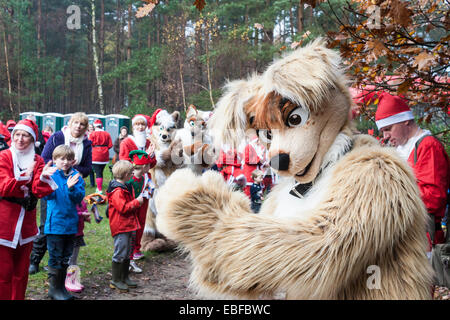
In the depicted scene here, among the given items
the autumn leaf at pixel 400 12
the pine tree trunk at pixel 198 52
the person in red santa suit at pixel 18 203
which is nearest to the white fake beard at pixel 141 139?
the person in red santa suit at pixel 18 203

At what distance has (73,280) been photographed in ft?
16.2

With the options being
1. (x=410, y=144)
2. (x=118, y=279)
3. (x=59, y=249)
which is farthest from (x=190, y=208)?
(x=118, y=279)

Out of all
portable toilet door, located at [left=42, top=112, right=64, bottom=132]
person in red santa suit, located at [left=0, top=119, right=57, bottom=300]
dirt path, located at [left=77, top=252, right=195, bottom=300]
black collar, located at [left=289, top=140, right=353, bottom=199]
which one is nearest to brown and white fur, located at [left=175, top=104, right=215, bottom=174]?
dirt path, located at [left=77, top=252, right=195, bottom=300]

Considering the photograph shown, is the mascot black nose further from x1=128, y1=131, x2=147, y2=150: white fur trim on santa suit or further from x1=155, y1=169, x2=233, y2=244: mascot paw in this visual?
x1=128, y1=131, x2=147, y2=150: white fur trim on santa suit

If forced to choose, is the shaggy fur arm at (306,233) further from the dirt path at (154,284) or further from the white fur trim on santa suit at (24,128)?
the dirt path at (154,284)

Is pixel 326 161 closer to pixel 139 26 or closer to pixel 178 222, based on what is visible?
pixel 178 222

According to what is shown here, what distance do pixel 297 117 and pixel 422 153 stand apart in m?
1.69

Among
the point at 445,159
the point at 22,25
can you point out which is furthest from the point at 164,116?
the point at 22,25

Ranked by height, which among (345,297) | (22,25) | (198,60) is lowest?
(345,297)

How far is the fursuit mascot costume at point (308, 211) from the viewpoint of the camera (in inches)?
60.2

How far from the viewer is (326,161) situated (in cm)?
188

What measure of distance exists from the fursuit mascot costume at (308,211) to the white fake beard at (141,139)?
5560mm

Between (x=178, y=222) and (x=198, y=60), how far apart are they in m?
16.7

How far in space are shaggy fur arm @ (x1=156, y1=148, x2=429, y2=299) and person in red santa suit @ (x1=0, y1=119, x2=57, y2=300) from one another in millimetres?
2500
